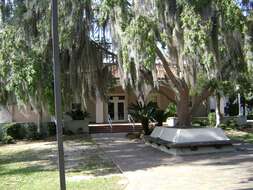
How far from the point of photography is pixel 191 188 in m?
9.76

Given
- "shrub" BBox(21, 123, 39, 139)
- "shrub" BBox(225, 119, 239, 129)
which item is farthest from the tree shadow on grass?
"shrub" BBox(225, 119, 239, 129)

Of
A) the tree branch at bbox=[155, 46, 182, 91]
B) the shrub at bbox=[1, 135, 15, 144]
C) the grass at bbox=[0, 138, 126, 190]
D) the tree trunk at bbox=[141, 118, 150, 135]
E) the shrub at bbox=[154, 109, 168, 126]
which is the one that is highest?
the tree branch at bbox=[155, 46, 182, 91]

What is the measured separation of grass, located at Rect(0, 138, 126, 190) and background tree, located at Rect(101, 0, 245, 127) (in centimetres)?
352

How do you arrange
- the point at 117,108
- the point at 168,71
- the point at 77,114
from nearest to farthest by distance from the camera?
the point at 168,71 < the point at 77,114 < the point at 117,108

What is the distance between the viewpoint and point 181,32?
48.4ft

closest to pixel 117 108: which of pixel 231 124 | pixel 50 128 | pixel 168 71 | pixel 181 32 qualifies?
pixel 50 128

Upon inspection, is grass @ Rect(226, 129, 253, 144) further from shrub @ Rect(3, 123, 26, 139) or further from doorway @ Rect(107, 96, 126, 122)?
doorway @ Rect(107, 96, 126, 122)

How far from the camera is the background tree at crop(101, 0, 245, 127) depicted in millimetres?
13906

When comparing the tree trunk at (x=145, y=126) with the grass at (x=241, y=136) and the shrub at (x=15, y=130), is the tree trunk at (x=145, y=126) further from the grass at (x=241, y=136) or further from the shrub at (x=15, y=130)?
the shrub at (x=15, y=130)

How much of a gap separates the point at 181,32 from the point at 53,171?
5.76m

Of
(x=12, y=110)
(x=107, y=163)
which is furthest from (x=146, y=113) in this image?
(x=12, y=110)

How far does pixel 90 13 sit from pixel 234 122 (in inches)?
610

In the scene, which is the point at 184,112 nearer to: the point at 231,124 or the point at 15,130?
the point at 15,130

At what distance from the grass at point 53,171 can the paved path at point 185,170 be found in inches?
18.6
